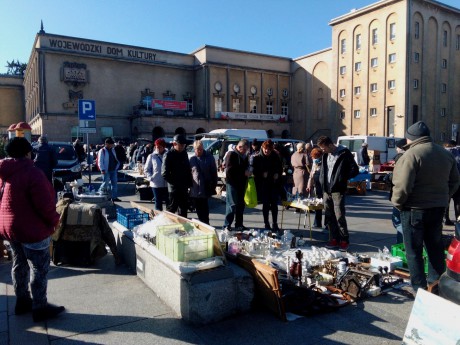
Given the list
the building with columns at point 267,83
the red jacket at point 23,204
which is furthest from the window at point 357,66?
the red jacket at point 23,204

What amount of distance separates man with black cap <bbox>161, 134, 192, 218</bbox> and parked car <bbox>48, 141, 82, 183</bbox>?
745cm

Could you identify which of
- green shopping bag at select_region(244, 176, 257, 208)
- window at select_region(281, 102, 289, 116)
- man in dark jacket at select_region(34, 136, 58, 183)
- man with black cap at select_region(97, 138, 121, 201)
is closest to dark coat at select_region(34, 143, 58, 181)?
man in dark jacket at select_region(34, 136, 58, 183)

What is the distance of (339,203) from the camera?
6402mm

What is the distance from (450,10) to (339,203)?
4799cm

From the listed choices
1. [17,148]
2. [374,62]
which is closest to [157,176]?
[17,148]

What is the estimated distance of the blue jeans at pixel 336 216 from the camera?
21.1ft

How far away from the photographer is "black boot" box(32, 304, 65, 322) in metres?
3.98

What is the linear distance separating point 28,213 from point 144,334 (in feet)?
5.50

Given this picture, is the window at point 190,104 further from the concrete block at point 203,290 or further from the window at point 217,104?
the concrete block at point 203,290

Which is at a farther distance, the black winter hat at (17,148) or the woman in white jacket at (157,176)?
the woman in white jacket at (157,176)

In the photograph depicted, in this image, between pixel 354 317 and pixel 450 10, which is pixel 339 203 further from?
pixel 450 10

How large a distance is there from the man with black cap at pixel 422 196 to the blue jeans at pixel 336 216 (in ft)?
6.63

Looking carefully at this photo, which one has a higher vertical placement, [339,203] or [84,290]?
[339,203]

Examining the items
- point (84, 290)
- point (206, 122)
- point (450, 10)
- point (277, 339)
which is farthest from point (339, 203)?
point (450, 10)
